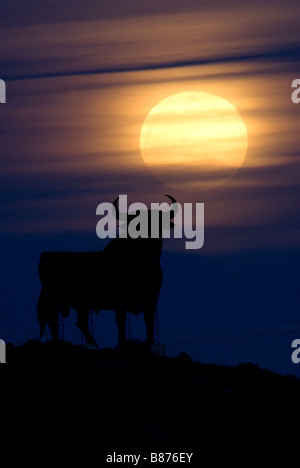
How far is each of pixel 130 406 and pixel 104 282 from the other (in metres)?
5.99

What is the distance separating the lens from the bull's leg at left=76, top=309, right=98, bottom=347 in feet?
114

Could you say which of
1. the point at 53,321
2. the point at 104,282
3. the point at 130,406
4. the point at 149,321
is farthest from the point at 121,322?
the point at 130,406

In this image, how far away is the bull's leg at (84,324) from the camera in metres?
34.9

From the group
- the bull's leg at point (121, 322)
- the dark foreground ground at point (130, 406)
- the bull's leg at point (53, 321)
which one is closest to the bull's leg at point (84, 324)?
the bull's leg at point (53, 321)

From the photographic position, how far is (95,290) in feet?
113

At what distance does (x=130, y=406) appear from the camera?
2880 cm

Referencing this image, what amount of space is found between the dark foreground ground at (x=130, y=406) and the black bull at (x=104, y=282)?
6.09ft

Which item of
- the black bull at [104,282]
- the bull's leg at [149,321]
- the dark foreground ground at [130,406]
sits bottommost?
the dark foreground ground at [130,406]

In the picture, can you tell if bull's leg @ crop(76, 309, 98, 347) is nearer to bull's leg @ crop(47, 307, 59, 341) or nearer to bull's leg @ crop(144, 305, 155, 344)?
bull's leg @ crop(47, 307, 59, 341)

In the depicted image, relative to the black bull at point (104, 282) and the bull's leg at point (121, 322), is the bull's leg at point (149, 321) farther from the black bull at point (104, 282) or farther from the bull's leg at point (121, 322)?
the bull's leg at point (121, 322)

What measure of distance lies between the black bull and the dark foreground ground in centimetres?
186

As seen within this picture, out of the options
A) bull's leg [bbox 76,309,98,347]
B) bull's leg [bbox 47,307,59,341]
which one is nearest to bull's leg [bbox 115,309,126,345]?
bull's leg [bbox 76,309,98,347]
